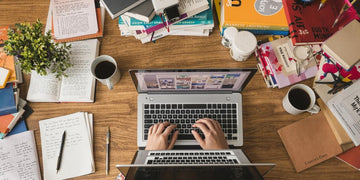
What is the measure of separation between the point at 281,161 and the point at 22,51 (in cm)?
108

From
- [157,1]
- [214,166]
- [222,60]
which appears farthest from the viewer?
[222,60]

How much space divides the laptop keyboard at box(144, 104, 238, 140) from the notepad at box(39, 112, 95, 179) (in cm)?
24

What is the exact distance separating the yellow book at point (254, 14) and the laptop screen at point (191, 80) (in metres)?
0.25

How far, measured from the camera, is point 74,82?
3.40 feet

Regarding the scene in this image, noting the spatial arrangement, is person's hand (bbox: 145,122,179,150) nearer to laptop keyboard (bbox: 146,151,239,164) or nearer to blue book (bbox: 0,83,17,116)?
laptop keyboard (bbox: 146,151,239,164)

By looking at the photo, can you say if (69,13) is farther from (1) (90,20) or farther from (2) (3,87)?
(2) (3,87)

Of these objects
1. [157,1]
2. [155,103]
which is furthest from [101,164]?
[157,1]

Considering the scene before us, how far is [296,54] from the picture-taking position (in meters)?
1.00

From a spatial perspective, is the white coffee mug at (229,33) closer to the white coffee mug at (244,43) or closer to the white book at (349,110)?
the white coffee mug at (244,43)

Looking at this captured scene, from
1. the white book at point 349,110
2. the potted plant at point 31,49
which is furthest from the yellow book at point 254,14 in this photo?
the potted plant at point 31,49

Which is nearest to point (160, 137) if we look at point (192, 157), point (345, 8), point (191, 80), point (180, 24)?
point (192, 157)

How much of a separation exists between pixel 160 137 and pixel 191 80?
24cm

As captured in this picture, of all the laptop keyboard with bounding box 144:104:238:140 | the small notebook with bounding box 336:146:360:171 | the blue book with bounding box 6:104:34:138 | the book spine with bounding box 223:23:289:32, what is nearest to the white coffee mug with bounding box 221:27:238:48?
the book spine with bounding box 223:23:289:32

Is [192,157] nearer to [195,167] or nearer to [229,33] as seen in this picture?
[195,167]
